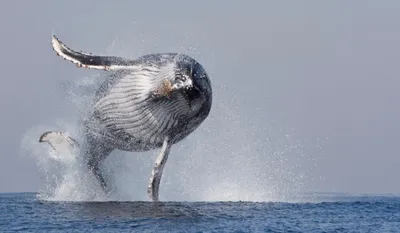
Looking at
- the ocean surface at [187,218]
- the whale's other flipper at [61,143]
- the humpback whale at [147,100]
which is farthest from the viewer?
the whale's other flipper at [61,143]

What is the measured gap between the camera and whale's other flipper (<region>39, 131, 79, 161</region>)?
120 feet

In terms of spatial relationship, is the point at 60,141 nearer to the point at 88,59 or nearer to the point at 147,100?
the point at 88,59

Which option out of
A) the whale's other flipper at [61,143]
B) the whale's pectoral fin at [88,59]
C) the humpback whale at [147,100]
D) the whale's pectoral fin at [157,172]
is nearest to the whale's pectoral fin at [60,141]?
the whale's other flipper at [61,143]

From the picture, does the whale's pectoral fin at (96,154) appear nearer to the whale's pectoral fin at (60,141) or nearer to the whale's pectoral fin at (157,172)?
the whale's pectoral fin at (60,141)

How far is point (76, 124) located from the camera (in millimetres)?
35938

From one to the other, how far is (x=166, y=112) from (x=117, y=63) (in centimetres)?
275

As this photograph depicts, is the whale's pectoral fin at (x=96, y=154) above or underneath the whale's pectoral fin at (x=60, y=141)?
underneath

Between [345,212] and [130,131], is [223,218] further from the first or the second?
[345,212]

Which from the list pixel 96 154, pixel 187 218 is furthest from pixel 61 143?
pixel 187 218

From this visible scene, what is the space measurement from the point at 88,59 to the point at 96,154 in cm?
502

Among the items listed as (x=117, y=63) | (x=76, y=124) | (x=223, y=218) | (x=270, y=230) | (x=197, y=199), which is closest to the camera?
(x=270, y=230)

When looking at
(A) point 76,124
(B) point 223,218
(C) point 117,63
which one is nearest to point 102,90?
(C) point 117,63

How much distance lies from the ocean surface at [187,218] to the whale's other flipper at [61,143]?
2.25m

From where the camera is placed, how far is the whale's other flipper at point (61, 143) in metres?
36.6
